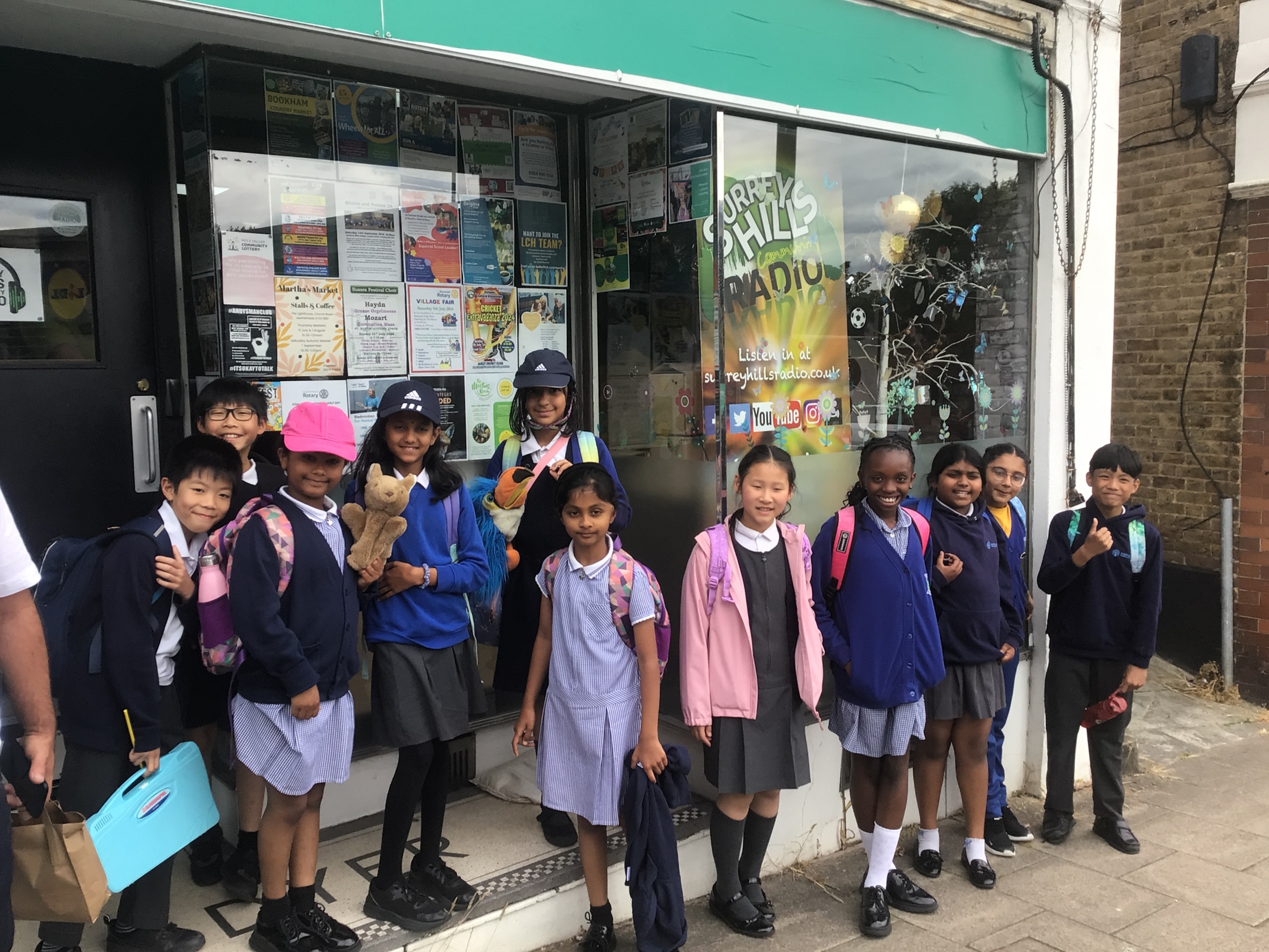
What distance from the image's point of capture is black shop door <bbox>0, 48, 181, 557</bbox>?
3.67m

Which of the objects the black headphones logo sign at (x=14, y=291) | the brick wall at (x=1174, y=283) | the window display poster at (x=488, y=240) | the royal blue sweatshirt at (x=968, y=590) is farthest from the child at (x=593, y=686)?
the brick wall at (x=1174, y=283)

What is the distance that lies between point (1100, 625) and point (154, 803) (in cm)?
381

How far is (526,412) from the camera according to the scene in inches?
149

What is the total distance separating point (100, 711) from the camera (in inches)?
110

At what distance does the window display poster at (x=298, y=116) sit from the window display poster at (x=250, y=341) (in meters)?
0.65

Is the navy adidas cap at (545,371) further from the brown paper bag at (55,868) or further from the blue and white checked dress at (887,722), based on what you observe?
the brown paper bag at (55,868)

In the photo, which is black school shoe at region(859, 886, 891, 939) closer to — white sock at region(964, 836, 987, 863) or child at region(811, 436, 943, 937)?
child at region(811, 436, 943, 937)

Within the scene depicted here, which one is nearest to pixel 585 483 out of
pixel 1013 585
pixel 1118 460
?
pixel 1013 585

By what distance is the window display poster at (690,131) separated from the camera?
4.08 m

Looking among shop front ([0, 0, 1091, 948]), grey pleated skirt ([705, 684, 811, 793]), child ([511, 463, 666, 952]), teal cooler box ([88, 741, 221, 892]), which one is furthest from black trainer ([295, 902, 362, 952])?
grey pleated skirt ([705, 684, 811, 793])

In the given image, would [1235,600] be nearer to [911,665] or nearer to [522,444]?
[911,665]

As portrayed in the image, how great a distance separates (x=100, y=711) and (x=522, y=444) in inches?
66.3

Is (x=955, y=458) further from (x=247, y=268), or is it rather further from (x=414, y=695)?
(x=247, y=268)

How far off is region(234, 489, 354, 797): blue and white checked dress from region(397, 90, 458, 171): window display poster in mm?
1990
